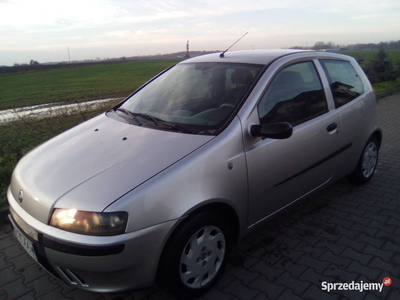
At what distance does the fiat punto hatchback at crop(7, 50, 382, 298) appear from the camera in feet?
6.45

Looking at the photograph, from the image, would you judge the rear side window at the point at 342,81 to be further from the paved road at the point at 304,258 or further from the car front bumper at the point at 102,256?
the car front bumper at the point at 102,256

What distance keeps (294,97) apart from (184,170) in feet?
4.73

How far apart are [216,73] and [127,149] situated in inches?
48.0

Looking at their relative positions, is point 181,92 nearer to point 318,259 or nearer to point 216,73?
point 216,73

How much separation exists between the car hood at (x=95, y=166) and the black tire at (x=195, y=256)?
1.42ft

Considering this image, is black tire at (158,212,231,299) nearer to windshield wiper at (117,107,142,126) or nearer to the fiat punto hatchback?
the fiat punto hatchback

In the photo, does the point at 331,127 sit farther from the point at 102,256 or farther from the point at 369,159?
the point at 102,256

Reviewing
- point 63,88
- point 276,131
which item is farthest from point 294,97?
point 63,88

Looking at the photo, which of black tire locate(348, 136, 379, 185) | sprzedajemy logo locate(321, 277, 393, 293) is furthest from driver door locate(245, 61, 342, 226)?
black tire locate(348, 136, 379, 185)

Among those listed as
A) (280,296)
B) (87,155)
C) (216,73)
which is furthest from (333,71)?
(87,155)

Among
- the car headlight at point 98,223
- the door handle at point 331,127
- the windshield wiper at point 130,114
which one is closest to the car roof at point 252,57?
the door handle at point 331,127

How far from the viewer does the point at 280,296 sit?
7.89ft

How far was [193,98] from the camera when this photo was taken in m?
3.01

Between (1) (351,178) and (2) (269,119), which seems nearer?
(2) (269,119)
